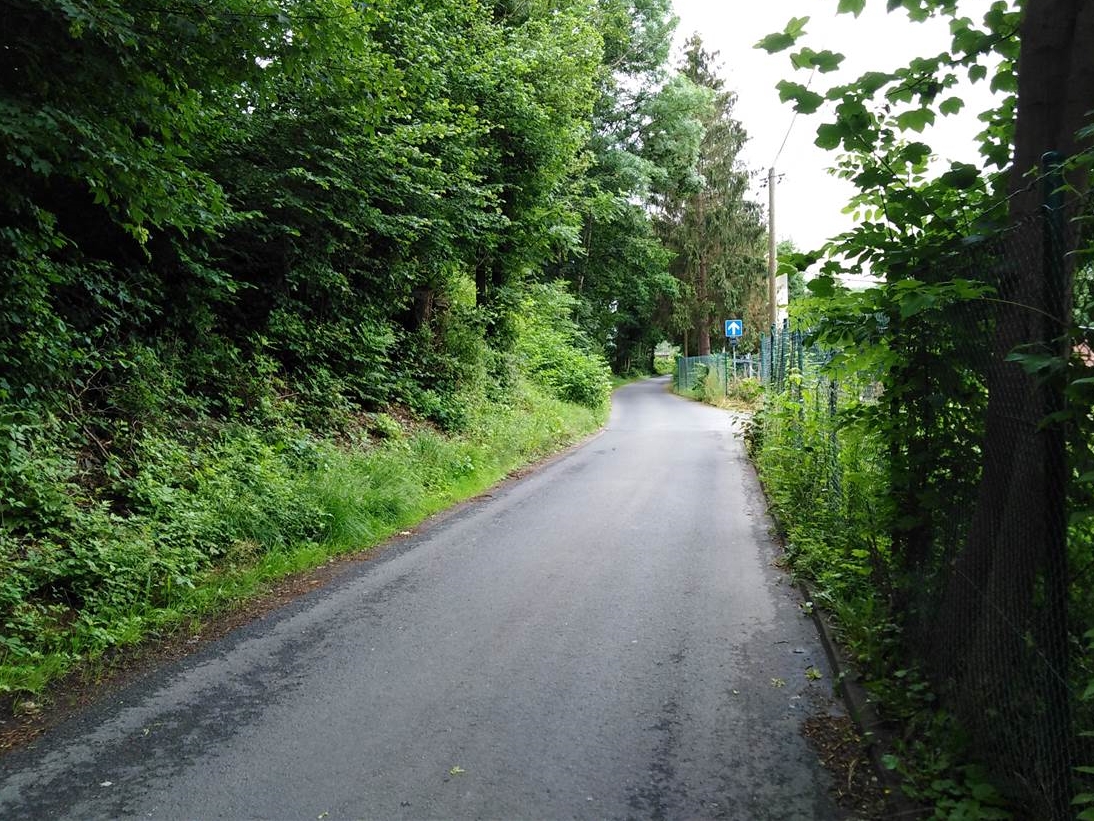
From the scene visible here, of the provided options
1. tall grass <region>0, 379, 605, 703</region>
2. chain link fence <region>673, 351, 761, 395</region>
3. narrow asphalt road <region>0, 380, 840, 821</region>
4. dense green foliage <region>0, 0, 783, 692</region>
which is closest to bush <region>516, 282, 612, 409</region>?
dense green foliage <region>0, 0, 783, 692</region>

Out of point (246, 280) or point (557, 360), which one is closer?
point (246, 280)

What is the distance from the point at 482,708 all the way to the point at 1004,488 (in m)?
2.77

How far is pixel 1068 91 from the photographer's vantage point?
10.1 ft

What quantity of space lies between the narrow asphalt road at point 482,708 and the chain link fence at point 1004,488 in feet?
2.55

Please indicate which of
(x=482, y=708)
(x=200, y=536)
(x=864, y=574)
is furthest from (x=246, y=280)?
(x=864, y=574)

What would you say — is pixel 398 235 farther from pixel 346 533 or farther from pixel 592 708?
pixel 592 708

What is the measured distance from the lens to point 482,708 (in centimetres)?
395

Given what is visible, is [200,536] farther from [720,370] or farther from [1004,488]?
[720,370]

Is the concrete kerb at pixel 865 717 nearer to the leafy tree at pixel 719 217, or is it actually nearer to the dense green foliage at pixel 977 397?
the dense green foliage at pixel 977 397

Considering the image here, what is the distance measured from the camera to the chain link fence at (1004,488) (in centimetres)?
255

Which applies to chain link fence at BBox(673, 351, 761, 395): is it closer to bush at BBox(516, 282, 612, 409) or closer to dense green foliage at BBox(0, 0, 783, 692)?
bush at BBox(516, 282, 612, 409)

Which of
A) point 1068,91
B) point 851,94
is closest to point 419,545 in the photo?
point 851,94

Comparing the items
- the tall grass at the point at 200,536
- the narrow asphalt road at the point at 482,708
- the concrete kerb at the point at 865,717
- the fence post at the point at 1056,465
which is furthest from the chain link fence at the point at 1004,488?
the tall grass at the point at 200,536

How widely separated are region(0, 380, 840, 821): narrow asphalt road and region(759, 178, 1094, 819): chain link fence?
2.55 ft
